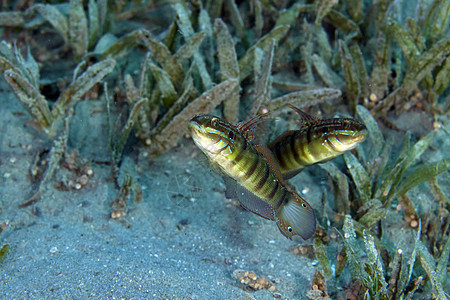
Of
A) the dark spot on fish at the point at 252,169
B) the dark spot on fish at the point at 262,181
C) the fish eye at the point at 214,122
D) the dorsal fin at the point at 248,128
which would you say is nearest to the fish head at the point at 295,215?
the dark spot on fish at the point at 262,181

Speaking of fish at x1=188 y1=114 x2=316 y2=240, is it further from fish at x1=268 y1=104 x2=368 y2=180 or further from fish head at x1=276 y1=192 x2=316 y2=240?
fish at x1=268 y1=104 x2=368 y2=180

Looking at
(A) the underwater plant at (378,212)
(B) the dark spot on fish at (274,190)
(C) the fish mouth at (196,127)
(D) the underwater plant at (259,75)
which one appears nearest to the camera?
(C) the fish mouth at (196,127)

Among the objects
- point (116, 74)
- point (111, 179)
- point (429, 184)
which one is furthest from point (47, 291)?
point (429, 184)

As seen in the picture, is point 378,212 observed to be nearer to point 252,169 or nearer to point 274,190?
point 274,190

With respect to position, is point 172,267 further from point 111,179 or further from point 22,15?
point 22,15

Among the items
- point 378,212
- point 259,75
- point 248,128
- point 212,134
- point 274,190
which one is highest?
point 212,134

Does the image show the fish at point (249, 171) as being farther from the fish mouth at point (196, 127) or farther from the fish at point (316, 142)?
the fish at point (316, 142)

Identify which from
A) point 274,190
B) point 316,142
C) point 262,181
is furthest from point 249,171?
point 316,142
